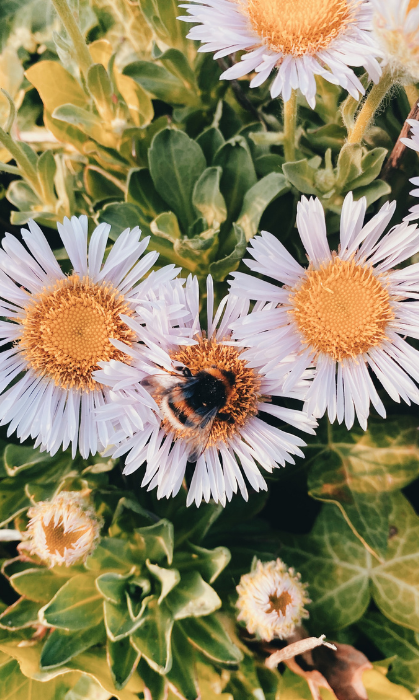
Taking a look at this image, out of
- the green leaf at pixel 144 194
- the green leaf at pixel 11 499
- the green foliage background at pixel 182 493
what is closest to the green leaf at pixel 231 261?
the green foliage background at pixel 182 493

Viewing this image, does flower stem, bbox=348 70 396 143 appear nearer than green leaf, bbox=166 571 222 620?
Yes

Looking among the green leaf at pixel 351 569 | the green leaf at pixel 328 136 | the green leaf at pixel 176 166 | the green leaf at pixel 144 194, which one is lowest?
the green leaf at pixel 351 569

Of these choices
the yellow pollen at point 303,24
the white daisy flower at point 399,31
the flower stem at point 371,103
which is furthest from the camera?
the yellow pollen at point 303,24

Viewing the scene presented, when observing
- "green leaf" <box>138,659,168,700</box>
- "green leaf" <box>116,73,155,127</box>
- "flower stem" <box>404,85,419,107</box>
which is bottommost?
"green leaf" <box>138,659,168,700</box>

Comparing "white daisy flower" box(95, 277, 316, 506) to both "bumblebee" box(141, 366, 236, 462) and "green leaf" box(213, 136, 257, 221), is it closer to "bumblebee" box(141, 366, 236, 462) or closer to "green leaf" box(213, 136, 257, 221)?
"bumblebee" box(141, 366, 236, 462)

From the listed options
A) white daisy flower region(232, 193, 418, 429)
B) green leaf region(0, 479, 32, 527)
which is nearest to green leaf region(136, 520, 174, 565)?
green leaf region(0, 479, 32, 527)

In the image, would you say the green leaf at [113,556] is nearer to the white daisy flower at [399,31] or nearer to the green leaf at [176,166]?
the green leaf at [176,166]
